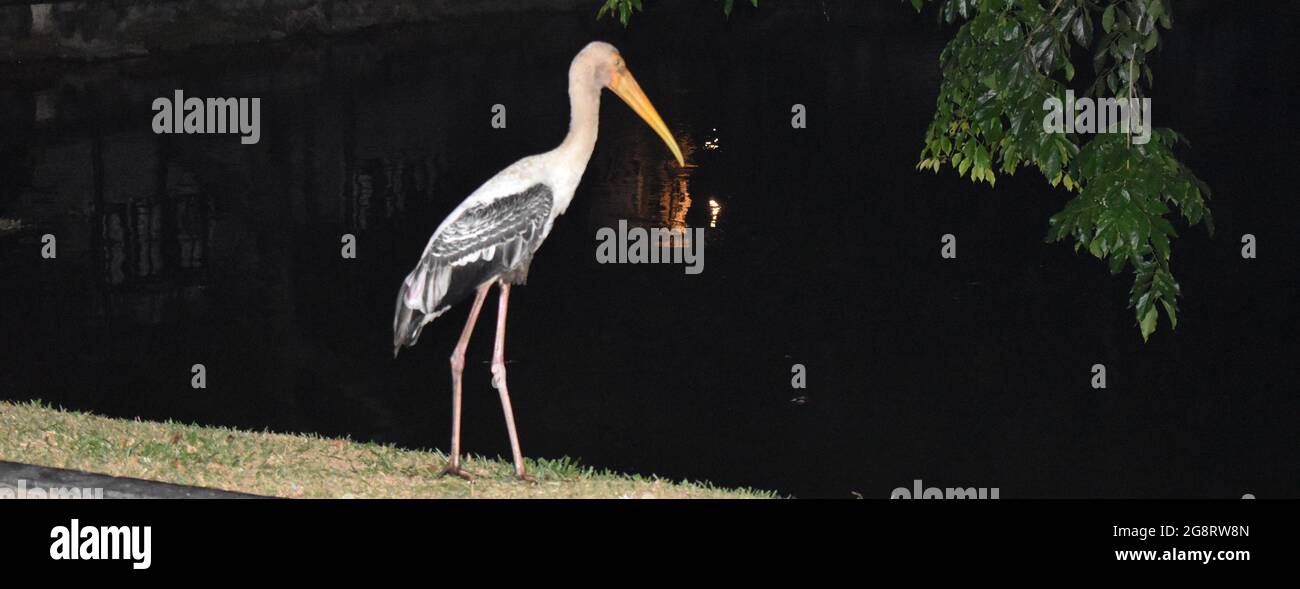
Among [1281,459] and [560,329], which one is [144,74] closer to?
[560,329]

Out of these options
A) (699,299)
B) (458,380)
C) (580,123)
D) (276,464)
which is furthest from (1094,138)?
(699,299)

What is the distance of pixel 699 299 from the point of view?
56.4 feet

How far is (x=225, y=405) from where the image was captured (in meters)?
13.8

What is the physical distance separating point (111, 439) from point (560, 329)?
667 cm

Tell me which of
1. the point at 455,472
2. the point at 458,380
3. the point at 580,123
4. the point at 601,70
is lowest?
the point at 455,472

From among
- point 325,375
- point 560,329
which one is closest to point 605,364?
point 560,329

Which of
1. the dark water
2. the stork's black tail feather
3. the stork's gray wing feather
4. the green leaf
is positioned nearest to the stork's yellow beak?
the stork's gray wing feather

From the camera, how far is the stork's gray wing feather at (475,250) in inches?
337

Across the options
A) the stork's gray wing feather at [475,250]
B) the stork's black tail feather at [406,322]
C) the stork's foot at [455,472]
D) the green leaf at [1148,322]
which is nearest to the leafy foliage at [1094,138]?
the green leaf at [1148,322]

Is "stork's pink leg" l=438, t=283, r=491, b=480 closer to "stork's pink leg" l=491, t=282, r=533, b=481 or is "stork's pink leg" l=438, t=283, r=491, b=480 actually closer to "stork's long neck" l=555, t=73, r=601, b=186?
"stork's pink leg" l=491, t=282, r=533, b=481

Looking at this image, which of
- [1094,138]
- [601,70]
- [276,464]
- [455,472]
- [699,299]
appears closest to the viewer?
[1094,138]

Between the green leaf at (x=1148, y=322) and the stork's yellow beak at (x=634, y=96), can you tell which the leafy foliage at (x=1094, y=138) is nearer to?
the green leaf at (x=1148, y=322)

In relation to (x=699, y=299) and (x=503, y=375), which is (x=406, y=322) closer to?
(x=503, y=375)

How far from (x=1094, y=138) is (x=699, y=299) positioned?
32.0 feet
